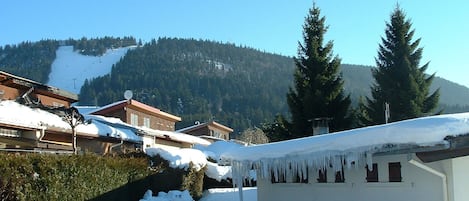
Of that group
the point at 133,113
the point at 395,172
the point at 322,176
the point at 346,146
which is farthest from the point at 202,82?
the point at 346,146

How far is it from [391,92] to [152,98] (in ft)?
239

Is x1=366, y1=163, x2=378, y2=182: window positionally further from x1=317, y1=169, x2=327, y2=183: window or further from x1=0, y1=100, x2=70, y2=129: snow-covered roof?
x1=0, y1=100, x2=70, y2=129: snow-covered roof

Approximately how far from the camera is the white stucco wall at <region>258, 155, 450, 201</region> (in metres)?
12.0

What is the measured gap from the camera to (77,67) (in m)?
189

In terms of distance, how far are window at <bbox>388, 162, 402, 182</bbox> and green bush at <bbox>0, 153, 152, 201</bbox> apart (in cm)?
845

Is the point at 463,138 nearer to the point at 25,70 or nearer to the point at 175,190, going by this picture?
the point at 175,190

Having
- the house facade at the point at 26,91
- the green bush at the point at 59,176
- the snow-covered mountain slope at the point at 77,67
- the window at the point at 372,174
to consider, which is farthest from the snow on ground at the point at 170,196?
the snow-covered mountain slope at the point at 77,67

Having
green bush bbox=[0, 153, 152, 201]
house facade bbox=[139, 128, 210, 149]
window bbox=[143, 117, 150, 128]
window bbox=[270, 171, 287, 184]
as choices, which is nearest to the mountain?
window bbox=[143, 117, 150, 128]

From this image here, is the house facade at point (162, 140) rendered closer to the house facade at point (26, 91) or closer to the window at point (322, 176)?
the house facade at point (26, 91)

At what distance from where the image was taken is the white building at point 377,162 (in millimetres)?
11211

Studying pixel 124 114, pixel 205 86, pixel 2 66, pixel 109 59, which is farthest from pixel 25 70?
pixel 124 114

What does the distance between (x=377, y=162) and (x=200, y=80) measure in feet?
340

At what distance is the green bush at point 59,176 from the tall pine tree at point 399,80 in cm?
1518

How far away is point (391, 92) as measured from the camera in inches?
1131
